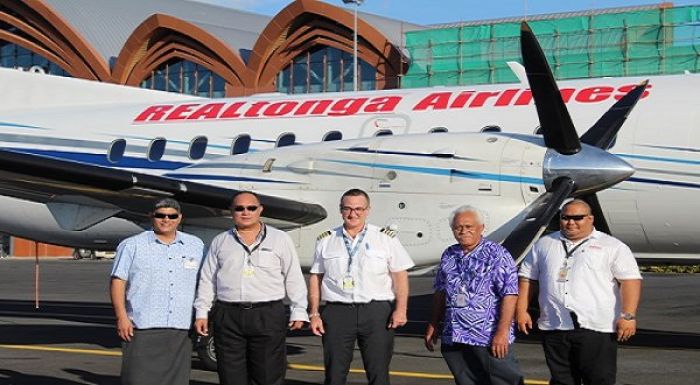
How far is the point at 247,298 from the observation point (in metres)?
7.07

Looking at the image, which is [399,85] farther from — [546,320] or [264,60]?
[546,320]

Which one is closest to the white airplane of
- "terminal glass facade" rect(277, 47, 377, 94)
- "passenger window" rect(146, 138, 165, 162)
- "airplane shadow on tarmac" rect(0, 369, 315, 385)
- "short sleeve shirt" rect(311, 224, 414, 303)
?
"passenger window" rect(146, 138, 165, 162)

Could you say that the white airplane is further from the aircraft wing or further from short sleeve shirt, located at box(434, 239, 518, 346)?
short sleeve shirt, located at box(434, 239, 518, 346)

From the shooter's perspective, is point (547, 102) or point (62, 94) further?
point (62, 94)

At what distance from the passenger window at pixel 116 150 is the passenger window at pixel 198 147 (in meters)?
1.22

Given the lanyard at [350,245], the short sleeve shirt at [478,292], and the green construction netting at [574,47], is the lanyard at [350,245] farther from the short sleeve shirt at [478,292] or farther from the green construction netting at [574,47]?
the green construction netting at [574,47]

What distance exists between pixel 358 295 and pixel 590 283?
156 cm

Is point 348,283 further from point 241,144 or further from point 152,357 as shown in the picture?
point 241,144

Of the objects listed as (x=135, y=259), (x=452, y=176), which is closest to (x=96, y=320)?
(x=452, y=176)

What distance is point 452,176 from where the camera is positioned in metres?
11.1

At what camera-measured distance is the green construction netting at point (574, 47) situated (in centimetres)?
3875

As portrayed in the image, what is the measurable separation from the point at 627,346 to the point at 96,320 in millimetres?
8732

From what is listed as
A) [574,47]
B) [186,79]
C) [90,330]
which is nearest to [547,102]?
[90,330]

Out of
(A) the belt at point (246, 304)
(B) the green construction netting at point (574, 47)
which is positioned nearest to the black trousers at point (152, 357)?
(A) the belt at point (246, 304)
